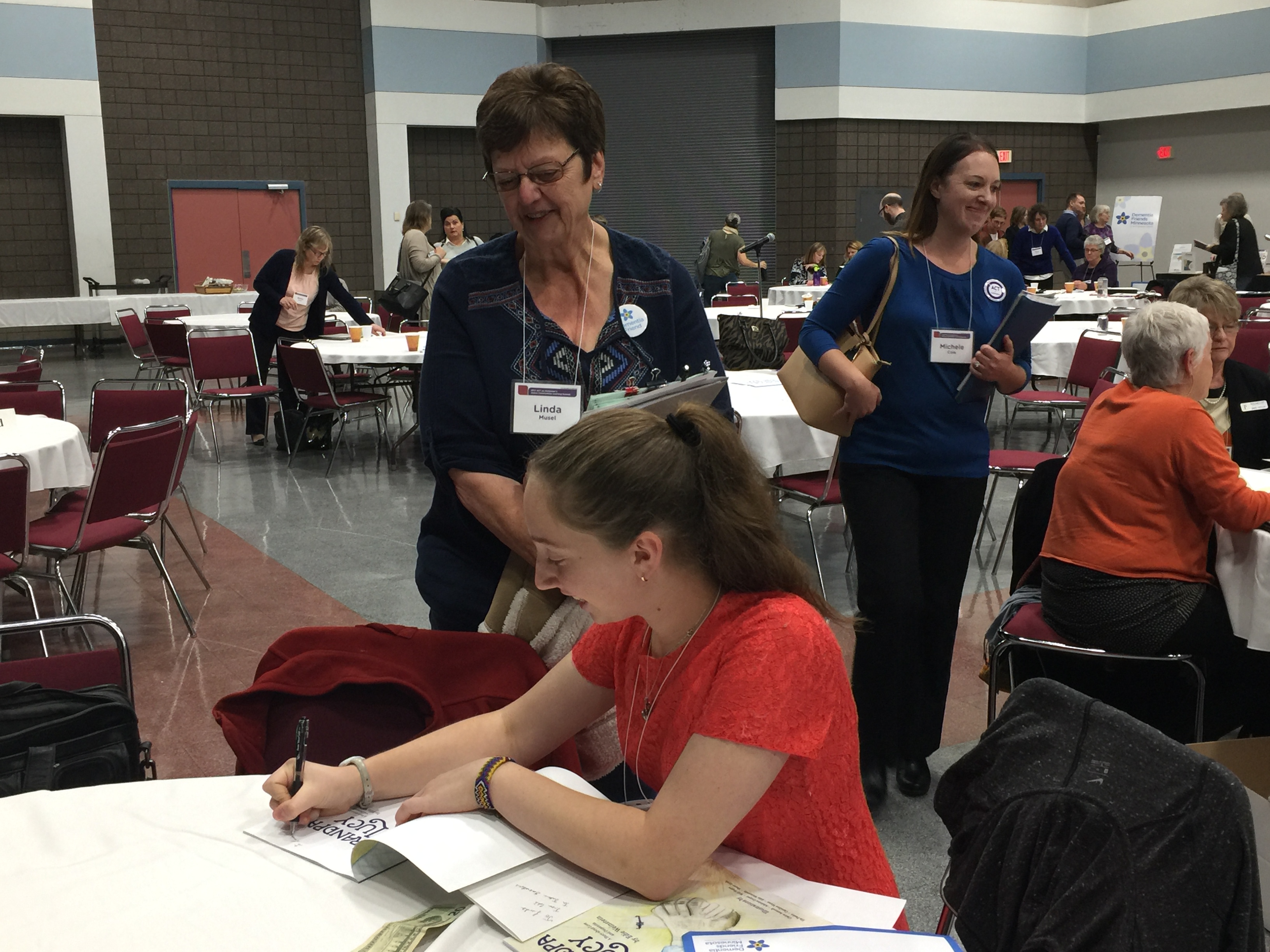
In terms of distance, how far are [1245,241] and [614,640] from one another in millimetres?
12380

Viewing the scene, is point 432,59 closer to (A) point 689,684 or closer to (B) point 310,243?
(B) point 310,243

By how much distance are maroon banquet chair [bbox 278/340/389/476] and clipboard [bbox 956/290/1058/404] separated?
4961 mm

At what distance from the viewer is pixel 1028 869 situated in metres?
1.35

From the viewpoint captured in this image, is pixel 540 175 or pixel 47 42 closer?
pixel 540 175

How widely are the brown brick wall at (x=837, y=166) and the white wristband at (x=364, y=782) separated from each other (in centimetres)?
1473

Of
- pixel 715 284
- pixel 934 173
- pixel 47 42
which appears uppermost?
pixel 47 42

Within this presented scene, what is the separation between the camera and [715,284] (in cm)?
1366

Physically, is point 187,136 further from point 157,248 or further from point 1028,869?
point 1028,869

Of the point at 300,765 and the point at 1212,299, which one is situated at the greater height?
the point at 1212,299

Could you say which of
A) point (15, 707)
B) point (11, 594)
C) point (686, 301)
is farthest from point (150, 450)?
point (686, 301)

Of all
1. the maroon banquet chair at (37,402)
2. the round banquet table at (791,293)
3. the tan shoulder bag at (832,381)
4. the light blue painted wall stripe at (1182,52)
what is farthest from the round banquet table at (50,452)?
the light blue painted wall stripe at (1182,52)

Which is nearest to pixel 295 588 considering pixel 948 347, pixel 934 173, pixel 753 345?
pixel 753 345

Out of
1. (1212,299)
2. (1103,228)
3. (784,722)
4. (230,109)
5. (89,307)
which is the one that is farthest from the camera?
(230,109)

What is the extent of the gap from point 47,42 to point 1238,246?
44.5 feet
